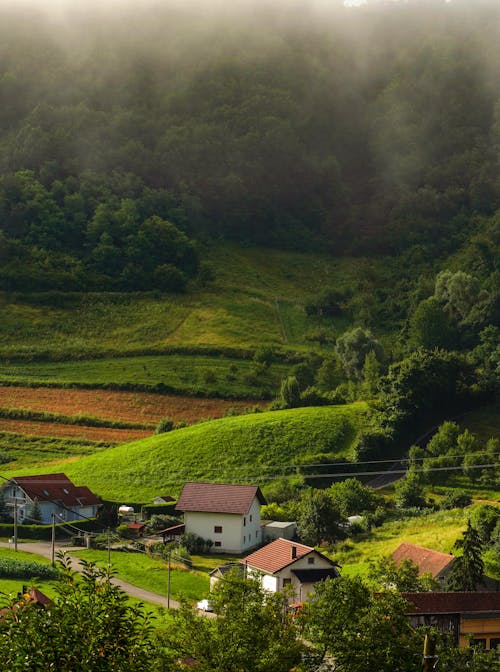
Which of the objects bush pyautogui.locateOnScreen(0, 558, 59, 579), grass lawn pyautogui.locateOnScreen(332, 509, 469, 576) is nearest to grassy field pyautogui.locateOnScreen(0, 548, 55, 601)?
bush pyautogui.locateOnScreen(0, 558, 59, 579)

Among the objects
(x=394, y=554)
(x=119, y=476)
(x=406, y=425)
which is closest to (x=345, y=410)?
(x=406, y=425)

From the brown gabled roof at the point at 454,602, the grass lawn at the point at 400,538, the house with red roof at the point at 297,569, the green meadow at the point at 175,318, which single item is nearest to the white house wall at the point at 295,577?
the house with red roof at the point at 297,569

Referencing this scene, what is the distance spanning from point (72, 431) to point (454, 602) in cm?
5751

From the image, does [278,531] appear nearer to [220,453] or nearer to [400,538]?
[400,538]

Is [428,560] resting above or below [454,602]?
above

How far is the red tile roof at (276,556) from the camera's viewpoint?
160 feet

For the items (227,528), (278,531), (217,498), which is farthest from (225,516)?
(278,531)

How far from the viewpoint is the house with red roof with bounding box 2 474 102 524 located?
65500mm

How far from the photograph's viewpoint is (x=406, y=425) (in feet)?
263

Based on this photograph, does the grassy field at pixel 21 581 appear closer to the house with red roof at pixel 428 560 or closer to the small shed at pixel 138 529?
the small shed at pixel 138 529

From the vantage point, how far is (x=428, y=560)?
155ft

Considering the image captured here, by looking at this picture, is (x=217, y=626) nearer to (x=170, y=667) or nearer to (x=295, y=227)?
(x=170, y=667)

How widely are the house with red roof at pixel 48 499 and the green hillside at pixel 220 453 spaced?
3.61 meters

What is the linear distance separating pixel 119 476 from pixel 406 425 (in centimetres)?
2203
